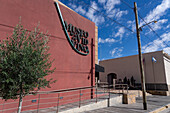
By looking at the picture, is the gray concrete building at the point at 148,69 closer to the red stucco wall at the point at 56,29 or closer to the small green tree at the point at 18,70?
the red stucco wall at the point at 56,29

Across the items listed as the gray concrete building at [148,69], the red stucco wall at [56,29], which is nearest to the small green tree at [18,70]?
the red stucco wall at [56,29]

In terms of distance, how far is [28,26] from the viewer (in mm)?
6711

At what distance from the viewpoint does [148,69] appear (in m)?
18.7

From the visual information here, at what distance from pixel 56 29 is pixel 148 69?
17.0 meters

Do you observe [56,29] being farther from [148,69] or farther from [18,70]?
[148,69]

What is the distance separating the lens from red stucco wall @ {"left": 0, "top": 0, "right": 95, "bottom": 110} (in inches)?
242

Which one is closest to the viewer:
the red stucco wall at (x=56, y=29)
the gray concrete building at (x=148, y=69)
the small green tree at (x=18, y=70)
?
the small green tree at (x=18, y=70)

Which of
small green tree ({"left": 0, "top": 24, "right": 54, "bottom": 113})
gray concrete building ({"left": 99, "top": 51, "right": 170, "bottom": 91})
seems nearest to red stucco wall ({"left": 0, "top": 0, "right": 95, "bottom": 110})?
small green tree ({"left": 0, "top": 24, "right": 54, "bottom": 113})

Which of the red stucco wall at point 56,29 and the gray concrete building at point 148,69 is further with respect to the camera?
the gray concrete building at point 148,69

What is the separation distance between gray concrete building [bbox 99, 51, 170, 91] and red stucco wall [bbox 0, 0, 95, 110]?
12.7m

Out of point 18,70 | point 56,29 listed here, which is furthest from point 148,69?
point 18,70

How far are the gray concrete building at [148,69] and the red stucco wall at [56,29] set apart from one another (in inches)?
498

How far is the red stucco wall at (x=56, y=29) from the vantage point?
615 cm

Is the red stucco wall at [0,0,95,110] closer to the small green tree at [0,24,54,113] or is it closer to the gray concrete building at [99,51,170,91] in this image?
the small green tree at [0,24,54,113]
